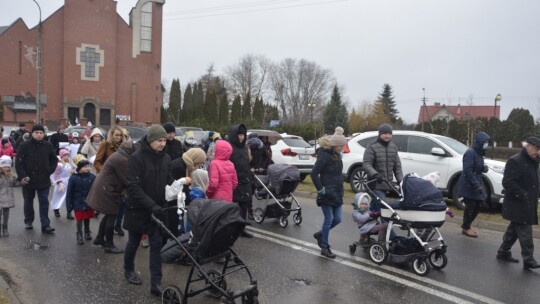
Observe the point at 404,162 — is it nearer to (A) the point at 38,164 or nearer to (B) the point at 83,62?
(A) the point at 38,164

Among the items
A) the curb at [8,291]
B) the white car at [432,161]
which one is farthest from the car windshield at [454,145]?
the curb at [8,291]

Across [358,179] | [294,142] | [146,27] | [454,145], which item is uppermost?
[146,27]

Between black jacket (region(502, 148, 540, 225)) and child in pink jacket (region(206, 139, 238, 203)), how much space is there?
13.6ft

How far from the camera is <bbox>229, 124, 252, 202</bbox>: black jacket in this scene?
7871 millimetres

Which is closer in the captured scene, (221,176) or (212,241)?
(212,241)

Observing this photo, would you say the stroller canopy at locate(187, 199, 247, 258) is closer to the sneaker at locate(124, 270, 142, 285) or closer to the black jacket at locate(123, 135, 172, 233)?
the black jacket at locate(123, 135, 172, 233)

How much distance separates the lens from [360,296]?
536cm

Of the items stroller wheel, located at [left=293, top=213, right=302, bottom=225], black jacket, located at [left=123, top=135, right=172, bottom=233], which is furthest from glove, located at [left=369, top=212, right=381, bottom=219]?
black jacket, located at [left=123, top=135, right=172, bottom=233]

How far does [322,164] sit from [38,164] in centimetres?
484

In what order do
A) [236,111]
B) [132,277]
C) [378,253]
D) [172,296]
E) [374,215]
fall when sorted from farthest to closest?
[236,111] → [374,215] → [378,253] → [132,277] → [172,296]

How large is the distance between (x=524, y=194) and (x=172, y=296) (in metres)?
5.15

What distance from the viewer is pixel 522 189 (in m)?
6.68

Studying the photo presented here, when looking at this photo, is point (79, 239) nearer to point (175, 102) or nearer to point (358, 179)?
point (358, 179)

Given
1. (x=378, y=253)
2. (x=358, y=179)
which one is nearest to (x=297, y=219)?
(x=378, y=253)
